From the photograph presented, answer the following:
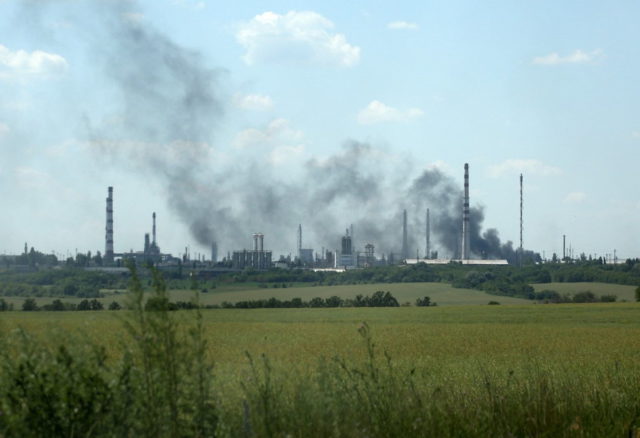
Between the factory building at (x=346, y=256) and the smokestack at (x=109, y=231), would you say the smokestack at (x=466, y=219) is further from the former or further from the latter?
the smokestack at (x=109, y=231)

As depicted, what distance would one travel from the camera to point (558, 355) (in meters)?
22.6

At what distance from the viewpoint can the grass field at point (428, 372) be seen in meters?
7.41

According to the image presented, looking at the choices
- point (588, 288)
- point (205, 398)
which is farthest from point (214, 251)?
point (205, 398)

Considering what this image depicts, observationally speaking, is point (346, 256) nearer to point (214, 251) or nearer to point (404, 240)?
point (404, 240)

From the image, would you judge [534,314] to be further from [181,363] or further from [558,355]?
[181,363]

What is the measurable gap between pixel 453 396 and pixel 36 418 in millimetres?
5786

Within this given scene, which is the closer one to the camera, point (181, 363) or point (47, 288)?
point (181, 363)

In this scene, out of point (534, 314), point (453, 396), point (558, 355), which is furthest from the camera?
point (534, 314)

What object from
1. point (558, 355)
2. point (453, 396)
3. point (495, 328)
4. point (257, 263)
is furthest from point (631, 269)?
point (453, 396)

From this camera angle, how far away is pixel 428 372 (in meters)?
16.9

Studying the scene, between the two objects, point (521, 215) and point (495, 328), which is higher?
point (521, 215)

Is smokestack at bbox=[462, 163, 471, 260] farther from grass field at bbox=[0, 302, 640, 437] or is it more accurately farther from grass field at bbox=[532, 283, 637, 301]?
grass field at bbox=[0, 302, 640, 437]

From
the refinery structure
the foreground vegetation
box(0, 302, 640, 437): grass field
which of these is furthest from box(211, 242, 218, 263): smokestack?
the foreground vegetation

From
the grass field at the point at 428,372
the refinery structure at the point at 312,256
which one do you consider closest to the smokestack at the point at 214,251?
the refinery structure at the point at 312,256
